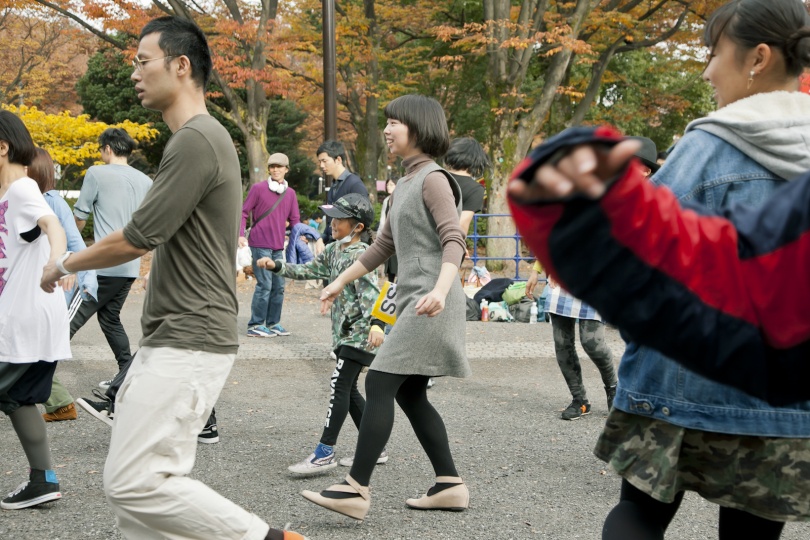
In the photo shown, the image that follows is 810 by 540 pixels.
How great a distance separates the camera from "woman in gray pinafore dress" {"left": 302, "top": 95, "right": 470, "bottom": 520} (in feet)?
12.2

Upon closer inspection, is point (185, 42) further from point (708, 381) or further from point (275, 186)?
point (275, 186)

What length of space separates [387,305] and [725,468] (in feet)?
8.04

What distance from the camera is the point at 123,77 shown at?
2917cm

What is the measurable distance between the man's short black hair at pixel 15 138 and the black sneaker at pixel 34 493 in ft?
4.83

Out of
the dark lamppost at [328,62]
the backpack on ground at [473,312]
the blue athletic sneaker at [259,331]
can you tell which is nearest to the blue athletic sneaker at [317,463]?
the blue athletic sneaker at [259,331]

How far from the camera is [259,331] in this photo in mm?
9836

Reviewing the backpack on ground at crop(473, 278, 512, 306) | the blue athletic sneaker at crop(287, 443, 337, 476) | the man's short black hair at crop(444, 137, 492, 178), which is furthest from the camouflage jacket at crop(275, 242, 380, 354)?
the backpack on ground at crop(473, 278, 512, 306)

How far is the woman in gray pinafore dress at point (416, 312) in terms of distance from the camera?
3711 mm

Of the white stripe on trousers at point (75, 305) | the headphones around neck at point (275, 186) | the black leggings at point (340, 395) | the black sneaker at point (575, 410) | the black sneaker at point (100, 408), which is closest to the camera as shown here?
the black leggings at point (340, 395)

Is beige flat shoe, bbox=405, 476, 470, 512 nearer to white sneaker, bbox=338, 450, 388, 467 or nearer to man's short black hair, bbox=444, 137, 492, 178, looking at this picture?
white sneaker, bbox=338, 450, 388, 467

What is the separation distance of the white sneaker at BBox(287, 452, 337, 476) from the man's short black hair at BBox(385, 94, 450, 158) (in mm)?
1715

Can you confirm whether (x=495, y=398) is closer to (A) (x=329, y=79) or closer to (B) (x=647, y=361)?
(B) (x=647, y=361)

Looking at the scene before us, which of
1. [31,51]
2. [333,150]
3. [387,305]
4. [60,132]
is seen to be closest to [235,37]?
[60,132]

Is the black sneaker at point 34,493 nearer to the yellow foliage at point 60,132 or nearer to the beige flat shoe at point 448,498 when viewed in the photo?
the beige flat shoe at point 448,498
